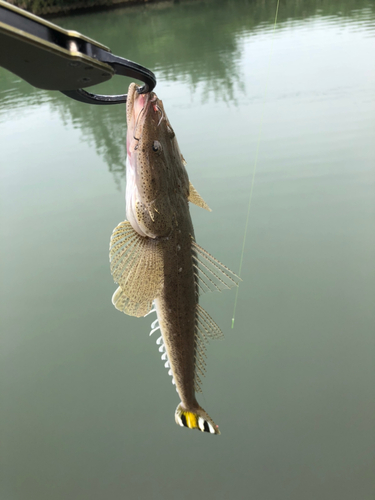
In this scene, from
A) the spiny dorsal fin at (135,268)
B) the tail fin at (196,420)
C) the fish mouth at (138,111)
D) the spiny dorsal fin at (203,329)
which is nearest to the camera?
the fish mouth at (138,111)

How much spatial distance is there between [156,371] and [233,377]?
0.65 meters

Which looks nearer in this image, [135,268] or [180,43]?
[135,268]

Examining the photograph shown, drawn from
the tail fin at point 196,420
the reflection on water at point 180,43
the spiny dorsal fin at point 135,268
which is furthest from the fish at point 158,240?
the reflection on water at point 180,43

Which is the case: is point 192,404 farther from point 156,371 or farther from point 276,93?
point 276,93

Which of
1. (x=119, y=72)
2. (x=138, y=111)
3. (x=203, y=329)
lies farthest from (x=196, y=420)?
(x=119, y=72)

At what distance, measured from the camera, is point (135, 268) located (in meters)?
1.68

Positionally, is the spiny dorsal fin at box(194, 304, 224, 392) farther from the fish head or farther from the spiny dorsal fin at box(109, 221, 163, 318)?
the fish head

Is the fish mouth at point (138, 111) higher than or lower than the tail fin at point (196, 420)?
higher

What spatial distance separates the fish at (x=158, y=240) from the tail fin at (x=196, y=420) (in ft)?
1.17

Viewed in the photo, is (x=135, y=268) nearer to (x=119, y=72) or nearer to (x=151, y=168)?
(x=151, y=168)

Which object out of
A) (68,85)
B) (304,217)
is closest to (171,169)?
(68,85)

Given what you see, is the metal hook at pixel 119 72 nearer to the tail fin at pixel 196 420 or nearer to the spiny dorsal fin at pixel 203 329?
the spiny dorsal fin at pixel 203 329

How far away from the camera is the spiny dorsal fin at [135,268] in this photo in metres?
1.67

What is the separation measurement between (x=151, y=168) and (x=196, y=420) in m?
1.25
